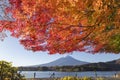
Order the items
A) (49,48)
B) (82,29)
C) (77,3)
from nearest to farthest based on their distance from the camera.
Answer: (77,3) → (82,29) → (49,48)

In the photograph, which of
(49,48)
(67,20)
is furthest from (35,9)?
(49,48)

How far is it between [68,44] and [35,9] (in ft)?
16.8

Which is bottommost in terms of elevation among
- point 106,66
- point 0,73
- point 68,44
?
point 0,73

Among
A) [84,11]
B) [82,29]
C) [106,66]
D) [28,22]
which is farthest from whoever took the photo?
[106,66]

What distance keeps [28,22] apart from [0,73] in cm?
396

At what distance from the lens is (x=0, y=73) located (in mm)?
17438

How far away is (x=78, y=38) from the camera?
18516mm

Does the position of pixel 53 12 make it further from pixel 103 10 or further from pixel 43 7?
pixel 103 10

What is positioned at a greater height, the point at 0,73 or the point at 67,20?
the point at 67,20

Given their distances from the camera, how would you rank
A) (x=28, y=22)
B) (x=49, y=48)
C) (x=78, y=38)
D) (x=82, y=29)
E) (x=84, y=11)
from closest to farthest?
(x=84, y=11) < (x=28, y=22) < (x=82, y=29) < (x=78, y=38) < (x=49, y=48)

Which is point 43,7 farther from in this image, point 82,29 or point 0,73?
point 0,73

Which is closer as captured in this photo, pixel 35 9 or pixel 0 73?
pixel 35 9

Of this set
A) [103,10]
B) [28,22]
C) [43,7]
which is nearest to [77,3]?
[103,10]

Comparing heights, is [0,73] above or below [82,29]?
below
